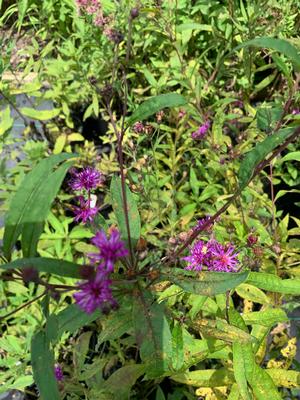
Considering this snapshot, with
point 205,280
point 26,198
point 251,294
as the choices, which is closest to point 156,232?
point 251,294

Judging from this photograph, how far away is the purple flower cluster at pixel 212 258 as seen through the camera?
0.96m

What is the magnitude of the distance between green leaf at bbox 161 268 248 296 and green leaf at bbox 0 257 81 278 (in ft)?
0.73

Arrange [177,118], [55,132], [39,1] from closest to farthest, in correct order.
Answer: [177,118] → [55,132] → [39,1]

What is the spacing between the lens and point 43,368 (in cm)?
68

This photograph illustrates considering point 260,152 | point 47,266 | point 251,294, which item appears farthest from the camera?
point 251,294

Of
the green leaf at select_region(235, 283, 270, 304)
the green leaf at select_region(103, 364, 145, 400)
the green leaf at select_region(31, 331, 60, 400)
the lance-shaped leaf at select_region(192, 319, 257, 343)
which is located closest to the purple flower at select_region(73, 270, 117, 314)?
the green leaf at select_region(31, 331, 60, 400)

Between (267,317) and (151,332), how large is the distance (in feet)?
1.21

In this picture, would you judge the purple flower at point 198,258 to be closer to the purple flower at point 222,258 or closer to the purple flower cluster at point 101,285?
the purple flower at point 222,258

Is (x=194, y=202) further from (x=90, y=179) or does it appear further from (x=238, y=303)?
(x=90, y=179)

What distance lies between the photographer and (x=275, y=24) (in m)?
1.82

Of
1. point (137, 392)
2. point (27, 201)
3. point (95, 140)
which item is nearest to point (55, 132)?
point (95, 140)

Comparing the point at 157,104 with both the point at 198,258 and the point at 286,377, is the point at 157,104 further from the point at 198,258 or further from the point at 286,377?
the point at 286,377

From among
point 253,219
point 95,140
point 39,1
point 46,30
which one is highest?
point 39,1

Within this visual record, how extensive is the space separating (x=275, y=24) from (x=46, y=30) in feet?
3.53
